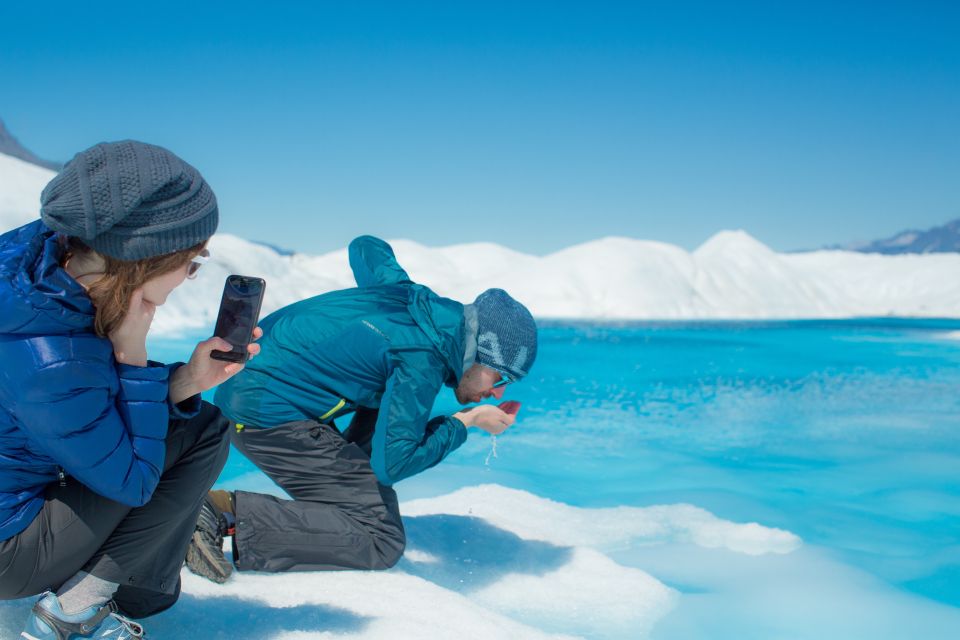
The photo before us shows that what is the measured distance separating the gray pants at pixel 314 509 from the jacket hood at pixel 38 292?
3.43 ft

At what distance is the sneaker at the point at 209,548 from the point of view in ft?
6.04

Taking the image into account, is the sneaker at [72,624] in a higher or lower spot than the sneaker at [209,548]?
higher

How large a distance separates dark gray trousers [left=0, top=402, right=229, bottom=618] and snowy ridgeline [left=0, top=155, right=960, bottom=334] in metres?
13.8

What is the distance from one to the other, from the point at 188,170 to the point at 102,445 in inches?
16.9

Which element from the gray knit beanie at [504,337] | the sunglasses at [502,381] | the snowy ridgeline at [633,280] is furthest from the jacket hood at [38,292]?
the snowy ridgeline at [633,280]

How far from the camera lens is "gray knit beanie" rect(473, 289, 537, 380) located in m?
2.10

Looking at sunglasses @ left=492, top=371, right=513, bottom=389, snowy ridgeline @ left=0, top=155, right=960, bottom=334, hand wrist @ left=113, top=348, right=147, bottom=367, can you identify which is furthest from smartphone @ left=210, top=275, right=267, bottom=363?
snowy ridgeline @ left=0, top=155, right=960, bottom=334

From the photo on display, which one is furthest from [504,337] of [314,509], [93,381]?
[93,381]

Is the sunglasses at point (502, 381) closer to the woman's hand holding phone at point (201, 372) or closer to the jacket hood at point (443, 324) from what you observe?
the jacket hood at point (443, 324)

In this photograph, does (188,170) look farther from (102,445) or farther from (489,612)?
(489,612)

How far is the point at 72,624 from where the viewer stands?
51.5 inches

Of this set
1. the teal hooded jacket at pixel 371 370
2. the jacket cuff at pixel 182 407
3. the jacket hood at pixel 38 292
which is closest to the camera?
the jacket hood at pixel 38 292

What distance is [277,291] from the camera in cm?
1509

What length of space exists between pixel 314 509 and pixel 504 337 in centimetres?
70
